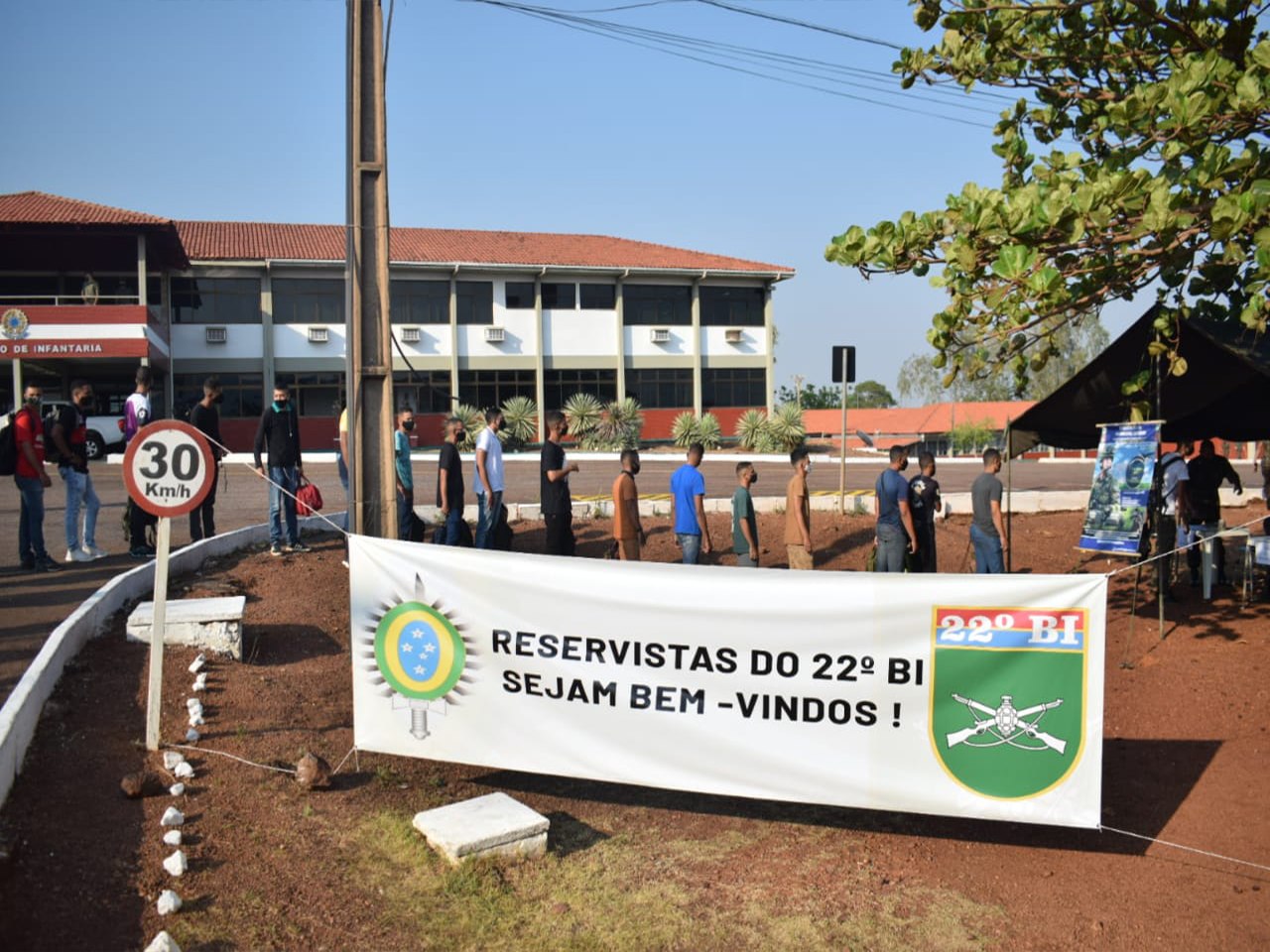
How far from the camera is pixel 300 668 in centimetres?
820

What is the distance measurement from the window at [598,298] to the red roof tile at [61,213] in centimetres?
1567

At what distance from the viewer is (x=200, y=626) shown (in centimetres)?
798

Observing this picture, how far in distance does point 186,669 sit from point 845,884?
4.81 meters

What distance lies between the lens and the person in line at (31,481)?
10262mm

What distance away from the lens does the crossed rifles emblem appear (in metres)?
5.35

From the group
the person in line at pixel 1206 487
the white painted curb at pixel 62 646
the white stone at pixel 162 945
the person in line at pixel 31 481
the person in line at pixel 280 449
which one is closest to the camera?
the white stone at pixel 162 945

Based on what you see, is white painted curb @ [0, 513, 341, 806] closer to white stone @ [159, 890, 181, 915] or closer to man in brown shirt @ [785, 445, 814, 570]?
white stone @ [159, 890, 181, 915]

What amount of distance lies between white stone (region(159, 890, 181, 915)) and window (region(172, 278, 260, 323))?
35315mm

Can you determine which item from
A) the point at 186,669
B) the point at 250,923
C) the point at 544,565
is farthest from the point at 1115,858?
the point at 186,669

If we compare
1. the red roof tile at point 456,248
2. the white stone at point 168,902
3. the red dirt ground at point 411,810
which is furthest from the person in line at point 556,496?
the red roof tile at point 456,248

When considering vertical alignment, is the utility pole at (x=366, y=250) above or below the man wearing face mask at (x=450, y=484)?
above

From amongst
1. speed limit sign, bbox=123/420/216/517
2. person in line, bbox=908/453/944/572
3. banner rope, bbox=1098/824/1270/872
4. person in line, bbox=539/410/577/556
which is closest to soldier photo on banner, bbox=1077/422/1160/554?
person in line, bbox=908/453/944/572

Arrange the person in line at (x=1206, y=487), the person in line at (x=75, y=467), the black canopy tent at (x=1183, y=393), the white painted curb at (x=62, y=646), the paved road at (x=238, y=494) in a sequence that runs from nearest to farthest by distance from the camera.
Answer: the white painted curb at (x=62, y=646), the paved road at (x=238, y=494), the black canopy tent at (x=1183, y=393), the person in line at (x=75, y=467), the person in line at (x=1206, y=487)

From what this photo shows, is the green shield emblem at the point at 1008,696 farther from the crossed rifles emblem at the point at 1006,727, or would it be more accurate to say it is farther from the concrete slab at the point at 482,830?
the concrete slab at the point at 482,830
